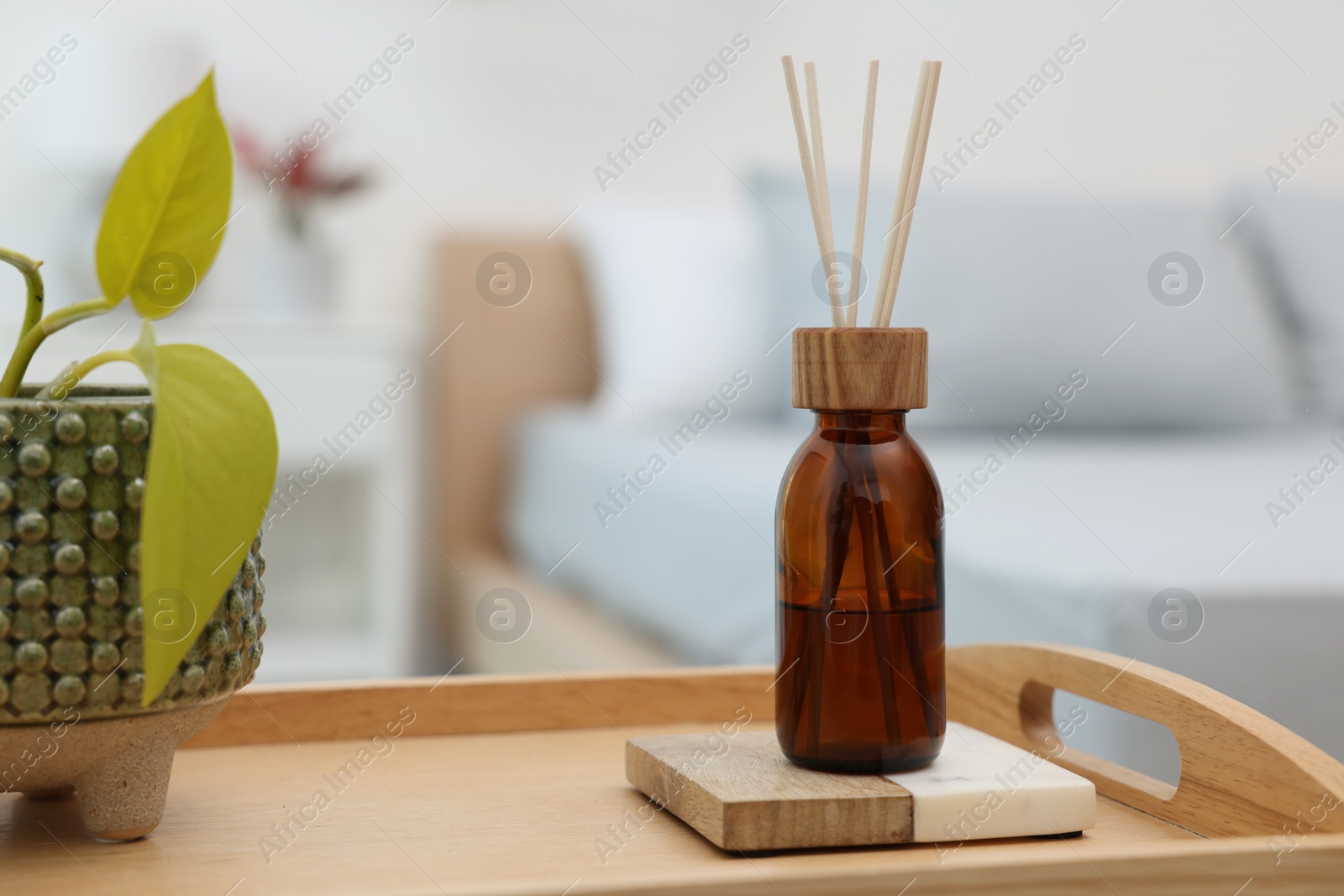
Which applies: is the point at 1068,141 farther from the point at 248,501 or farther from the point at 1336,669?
the point at 248,501

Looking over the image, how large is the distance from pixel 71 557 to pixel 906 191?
34 cm

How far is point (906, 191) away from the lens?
0.50 metres

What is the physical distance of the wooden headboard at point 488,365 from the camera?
221 cm

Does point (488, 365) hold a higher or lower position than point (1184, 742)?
higher

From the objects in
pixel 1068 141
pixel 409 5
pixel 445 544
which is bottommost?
pixel 445 544

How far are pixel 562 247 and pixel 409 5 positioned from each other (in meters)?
0.54

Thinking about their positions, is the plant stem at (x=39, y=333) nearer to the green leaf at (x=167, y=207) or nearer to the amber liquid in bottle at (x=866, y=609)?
the green leaf at (x=167, y=207)

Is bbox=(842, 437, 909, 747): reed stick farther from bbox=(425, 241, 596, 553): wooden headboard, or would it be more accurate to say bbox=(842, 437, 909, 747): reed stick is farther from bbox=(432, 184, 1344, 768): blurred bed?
bbox=(425, 241, 596, 553): wooden headboard

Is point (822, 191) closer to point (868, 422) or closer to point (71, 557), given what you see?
point (868, 422)

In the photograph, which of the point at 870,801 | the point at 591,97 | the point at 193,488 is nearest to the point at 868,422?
the point at 870,801

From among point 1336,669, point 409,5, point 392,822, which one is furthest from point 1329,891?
point 409,5

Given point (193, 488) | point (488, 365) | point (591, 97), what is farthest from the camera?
point (591, 97)

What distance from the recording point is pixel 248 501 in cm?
37

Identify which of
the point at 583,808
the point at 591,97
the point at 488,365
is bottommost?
the point at 583,808
